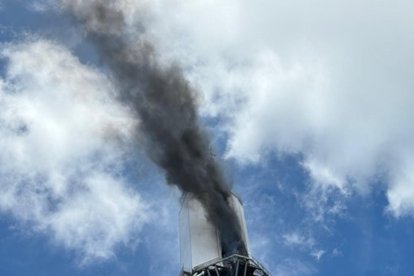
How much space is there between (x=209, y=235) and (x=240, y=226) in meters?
5.49

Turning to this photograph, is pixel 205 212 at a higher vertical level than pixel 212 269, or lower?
higher

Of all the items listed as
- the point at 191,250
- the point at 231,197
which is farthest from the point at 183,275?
the point at 231,197

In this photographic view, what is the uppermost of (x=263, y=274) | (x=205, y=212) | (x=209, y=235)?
(x=205, y=212)

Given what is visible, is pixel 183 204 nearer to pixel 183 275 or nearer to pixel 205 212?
pixel 205 212

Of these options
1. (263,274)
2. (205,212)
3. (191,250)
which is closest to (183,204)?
(205,212)

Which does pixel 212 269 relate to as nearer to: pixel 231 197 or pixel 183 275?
pixel 183 275

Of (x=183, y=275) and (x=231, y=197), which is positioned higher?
(x=231, y=197)

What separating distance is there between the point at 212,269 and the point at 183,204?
13.5m

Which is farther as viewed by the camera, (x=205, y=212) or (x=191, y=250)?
(x=205, y=212)

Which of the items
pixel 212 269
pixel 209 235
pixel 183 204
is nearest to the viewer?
pixel 212 269

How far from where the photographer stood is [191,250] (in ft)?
237

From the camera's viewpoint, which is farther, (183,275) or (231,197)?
(231,197)

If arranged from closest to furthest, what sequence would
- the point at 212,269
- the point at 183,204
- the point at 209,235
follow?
1. the point at 212,269
2. the point at 209,235
3. the point at 183,204

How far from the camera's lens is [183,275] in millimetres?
71000
